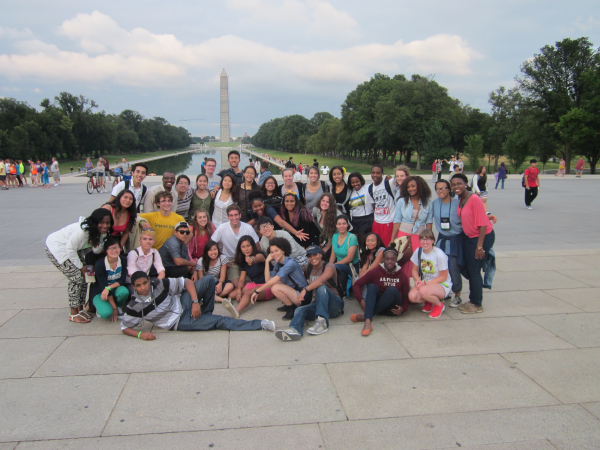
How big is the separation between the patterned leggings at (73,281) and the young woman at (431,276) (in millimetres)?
4027

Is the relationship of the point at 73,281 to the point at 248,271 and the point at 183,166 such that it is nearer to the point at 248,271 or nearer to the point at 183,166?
the point at 248,271

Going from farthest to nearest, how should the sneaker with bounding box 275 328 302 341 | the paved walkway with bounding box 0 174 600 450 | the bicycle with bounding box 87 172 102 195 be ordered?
1. the bicycle with bounding box 87 172 102 195
2. the sneaker with bounding box 275 328 302 341
3. the paved walkway with bounding box 0 174 600 450

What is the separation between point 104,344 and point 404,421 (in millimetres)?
3164

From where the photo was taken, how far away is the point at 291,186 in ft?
20.8

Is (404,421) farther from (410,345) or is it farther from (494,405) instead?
(410,345)

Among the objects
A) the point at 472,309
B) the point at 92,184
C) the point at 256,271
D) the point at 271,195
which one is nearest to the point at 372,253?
the point at 472,309

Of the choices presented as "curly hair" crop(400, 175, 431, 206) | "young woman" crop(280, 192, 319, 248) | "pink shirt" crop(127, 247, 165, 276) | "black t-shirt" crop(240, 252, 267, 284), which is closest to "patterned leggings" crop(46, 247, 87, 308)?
"pink shirt" crop(127, 247, 165, 276)

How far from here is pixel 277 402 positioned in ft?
10.6

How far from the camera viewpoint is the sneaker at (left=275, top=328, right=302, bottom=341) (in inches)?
167

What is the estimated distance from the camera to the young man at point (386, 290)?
4625 millimetres

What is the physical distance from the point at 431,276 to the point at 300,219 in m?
2.14

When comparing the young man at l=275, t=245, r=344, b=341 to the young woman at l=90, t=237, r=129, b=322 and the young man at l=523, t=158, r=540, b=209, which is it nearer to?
the young woman at l=90, t=237, r=129, b=322

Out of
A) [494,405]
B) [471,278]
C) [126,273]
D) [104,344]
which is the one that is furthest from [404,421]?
[126,273]

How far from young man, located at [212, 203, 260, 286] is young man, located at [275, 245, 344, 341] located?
1094 millimetres
